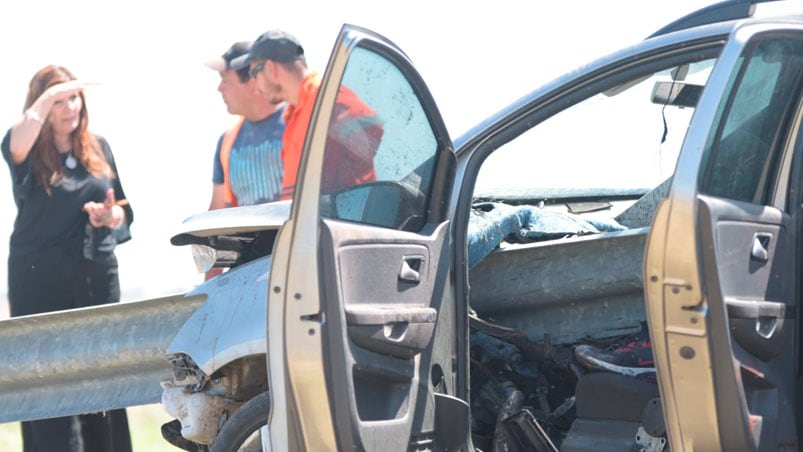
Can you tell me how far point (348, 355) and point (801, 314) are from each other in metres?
1.37

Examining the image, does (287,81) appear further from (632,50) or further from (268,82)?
(632,50)

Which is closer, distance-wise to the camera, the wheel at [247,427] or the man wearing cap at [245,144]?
the wheel at [247,427]

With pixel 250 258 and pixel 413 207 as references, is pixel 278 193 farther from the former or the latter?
pixel 413 207

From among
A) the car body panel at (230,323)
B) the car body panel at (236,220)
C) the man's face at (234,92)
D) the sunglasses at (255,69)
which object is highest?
the sunglasses at (255,69)

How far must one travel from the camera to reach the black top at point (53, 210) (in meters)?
6.80

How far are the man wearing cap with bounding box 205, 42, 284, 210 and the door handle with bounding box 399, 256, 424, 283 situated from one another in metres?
2.27

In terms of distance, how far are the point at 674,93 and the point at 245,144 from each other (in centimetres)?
243

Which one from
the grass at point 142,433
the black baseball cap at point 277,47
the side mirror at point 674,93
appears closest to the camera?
the side mirror at point 674,93

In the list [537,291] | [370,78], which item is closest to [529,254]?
[537,291]

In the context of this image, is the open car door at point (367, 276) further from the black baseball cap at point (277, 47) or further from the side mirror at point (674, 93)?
the black baseball cap at point (277, 47)

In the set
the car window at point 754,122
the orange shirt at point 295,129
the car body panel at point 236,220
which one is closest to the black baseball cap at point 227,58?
the orange shirt at point 295,129

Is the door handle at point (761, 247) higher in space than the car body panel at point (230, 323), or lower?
higher

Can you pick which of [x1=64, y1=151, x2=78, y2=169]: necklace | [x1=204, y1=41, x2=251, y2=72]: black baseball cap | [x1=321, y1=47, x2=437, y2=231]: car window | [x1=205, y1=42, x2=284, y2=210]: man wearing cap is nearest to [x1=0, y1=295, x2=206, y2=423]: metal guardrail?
[x1=205, y1=42, x2=284, y2=210]: man wearing cap

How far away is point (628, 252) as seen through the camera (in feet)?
16.9
